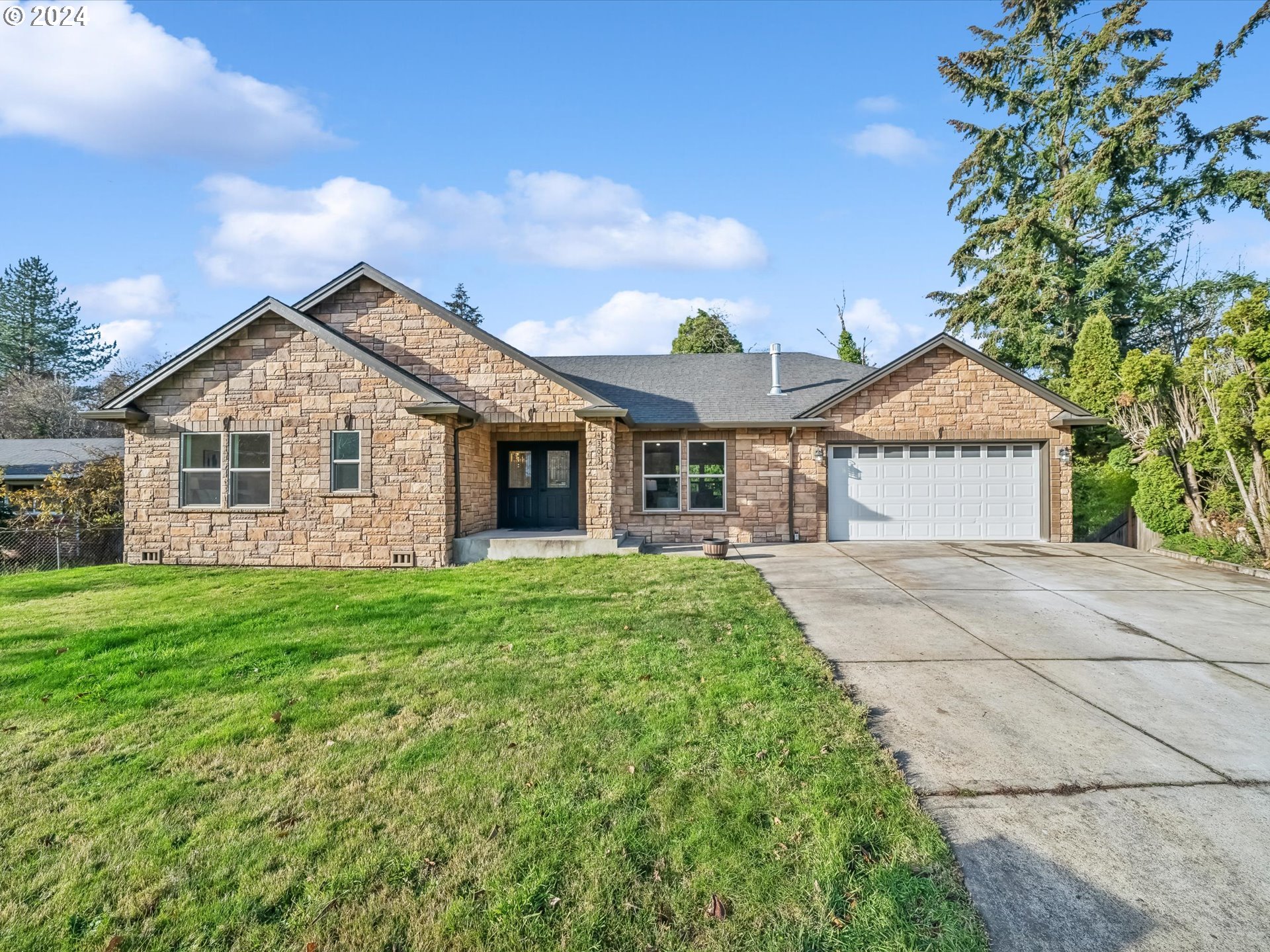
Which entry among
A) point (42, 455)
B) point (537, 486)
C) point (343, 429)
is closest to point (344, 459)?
point (343, 429)

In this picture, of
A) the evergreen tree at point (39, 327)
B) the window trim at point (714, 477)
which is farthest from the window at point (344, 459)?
the evergreen tree at point (39, 327)

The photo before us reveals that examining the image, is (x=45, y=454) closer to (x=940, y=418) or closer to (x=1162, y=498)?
(x=940, y=418)

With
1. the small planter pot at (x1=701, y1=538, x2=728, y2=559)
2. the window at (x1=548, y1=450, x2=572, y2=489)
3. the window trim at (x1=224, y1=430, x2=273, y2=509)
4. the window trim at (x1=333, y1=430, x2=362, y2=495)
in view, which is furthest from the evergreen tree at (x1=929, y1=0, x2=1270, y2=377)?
the window trim at (x1=224, y1=430, x2=273, y2=509)

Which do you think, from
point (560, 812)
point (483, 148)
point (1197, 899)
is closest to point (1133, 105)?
point (483, 148)

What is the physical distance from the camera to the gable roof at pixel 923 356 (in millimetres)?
12695

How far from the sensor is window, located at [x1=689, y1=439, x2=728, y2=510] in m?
13.4

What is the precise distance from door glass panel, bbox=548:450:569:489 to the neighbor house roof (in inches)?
560

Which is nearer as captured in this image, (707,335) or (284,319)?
(284,319)

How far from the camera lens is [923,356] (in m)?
12.9

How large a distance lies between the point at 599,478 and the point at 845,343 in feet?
54.6

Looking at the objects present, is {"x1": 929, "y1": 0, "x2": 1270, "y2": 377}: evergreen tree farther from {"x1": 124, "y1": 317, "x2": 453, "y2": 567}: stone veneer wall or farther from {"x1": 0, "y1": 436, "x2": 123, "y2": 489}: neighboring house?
{"x1": 0, "y1": 436, "x2": 123, "y2": 489}: neighboring house

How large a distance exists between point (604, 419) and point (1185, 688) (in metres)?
9.09

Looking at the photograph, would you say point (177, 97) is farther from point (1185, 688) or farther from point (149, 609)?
point (1185, 688)

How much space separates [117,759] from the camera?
11.1 ft
